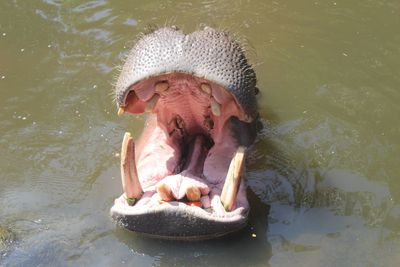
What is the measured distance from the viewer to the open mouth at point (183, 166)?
365cm

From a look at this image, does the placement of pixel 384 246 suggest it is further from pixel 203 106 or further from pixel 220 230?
pixel 203 106

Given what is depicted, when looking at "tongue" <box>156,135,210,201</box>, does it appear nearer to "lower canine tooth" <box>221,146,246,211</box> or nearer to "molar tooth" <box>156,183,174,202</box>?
"molar tooth" <box>156,183,174,202</box>

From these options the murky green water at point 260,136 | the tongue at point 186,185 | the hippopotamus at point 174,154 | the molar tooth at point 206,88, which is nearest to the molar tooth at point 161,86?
the hippopotamus at point 174,154

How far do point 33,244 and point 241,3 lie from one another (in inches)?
160

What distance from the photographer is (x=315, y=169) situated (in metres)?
4.61

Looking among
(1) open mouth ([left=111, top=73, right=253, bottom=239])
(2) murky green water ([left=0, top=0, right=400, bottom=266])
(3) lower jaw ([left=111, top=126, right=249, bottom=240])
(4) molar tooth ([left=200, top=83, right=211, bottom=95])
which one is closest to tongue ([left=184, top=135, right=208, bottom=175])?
(1) open mouth ([left=111, top=73, right=253, bottom=239])

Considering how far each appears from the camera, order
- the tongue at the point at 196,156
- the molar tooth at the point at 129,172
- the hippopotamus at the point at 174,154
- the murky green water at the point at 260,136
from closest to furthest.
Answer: the hippopotamus at the point at 174,154 → the molar tooth at the point at 129,172 → the murky green water at the point at 260,136 → the tongue at the point at 196,156

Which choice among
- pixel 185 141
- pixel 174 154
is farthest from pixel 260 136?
→ pixel 174 154

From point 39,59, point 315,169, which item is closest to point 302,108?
point 315,169

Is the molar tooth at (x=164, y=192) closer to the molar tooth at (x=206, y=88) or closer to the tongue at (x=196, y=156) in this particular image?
the tongue at (x=196, y=156)

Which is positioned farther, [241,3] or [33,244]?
[241,3]

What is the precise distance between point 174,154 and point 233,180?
65cm

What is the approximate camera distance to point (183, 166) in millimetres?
4176

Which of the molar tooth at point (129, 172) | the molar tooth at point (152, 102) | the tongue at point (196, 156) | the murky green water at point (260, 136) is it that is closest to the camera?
the molar tooth at point (129, 172)
